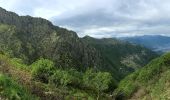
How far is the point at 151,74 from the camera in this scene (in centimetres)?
18500

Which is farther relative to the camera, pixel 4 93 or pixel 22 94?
pixel 22 94

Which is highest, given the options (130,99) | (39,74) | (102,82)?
(39,74)

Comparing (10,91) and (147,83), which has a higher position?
(10,91)

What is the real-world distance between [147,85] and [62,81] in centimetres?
11485

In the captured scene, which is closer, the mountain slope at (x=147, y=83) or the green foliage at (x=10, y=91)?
the green foliage at (x=10, y=91)

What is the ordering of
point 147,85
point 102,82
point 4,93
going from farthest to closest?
point 147,85
point 102,82
point 4,93

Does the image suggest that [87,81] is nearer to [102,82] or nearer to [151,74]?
[102,82]

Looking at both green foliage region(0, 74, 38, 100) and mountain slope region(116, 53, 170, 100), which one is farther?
mountain slope region(116, 53, 170, 100)

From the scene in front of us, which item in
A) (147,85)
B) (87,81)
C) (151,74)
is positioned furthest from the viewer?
(151,74)

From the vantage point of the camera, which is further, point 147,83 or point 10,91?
point 147,83

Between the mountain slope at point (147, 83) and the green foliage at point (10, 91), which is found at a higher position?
the green foliage at point (10, 91)

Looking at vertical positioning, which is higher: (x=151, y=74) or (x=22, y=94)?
(x=22, y=94)

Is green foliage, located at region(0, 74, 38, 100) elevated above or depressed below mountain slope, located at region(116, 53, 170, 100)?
above

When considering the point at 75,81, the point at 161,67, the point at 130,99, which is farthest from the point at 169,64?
the point at 75,81
